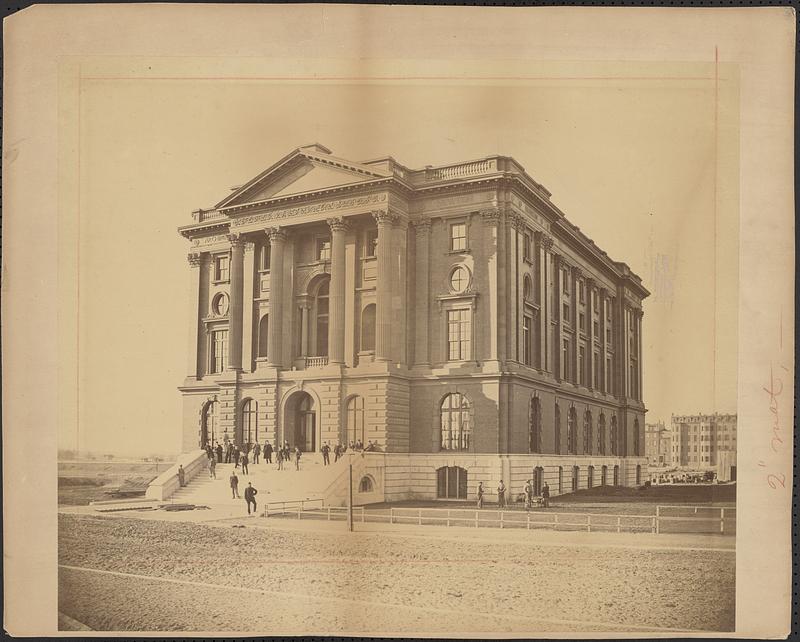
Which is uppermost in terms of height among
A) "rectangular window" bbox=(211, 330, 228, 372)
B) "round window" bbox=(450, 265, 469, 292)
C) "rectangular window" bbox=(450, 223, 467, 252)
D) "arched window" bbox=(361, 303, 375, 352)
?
"rectangular window" bbox=(450, 223, 467, 252)

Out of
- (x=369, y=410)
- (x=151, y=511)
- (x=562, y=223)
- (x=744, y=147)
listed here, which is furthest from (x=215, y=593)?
(x=744, y=147)

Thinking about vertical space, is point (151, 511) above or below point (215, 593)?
above

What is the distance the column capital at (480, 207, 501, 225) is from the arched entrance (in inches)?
169

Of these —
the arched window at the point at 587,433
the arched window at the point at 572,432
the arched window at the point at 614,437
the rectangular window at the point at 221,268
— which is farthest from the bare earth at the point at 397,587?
the rectangular window at the point at 221,268

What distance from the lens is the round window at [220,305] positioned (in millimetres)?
14789

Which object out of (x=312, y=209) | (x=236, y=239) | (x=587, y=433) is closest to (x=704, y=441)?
(x=587, y=433)

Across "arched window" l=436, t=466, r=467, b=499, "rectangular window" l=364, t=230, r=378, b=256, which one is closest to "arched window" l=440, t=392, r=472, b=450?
"arched window" l=436, t=466, r=467, b=499

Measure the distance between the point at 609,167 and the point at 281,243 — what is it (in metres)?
5.67

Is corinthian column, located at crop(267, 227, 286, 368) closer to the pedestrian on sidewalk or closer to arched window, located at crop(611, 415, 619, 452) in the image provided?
the pedestrian on sidewalk

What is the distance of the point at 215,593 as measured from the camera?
13.2 metres

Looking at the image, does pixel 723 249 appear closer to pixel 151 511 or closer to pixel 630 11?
pixel 630 11

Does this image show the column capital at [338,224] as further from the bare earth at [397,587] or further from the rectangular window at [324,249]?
the bare earth at [397,587]

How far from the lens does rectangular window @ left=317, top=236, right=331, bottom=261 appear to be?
618 inches

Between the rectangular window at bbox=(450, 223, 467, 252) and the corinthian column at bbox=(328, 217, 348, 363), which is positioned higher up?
the rectangular window at bbox=(450, 223, 467, 252)
